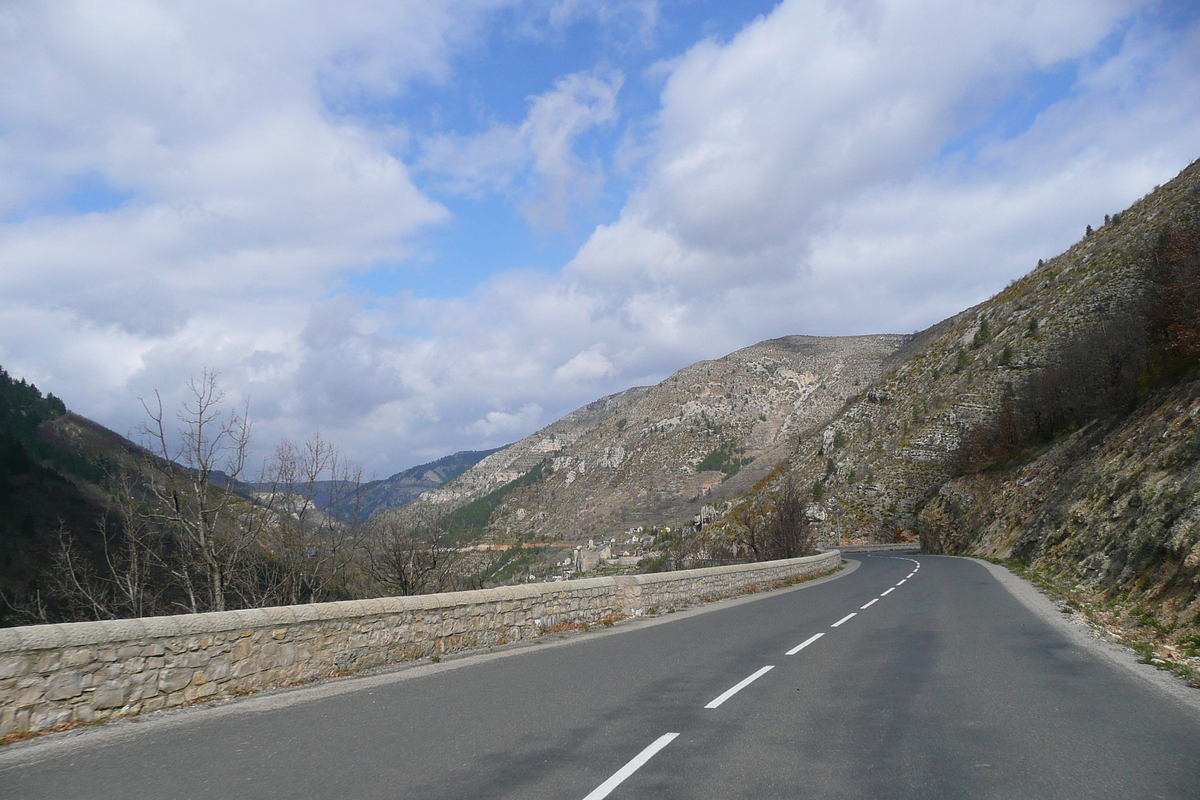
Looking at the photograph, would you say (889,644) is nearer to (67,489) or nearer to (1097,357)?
(1097,357)

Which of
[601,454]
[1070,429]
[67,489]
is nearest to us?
[1070,429]

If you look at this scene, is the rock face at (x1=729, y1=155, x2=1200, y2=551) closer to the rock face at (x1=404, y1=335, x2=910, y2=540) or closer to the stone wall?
the rock face at (x1=404, y1=335, x2=910, y2=540)

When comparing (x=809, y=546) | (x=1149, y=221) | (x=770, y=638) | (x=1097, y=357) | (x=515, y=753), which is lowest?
(x=809, y=546)

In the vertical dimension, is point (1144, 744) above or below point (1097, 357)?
below

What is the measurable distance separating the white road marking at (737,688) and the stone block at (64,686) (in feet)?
19.3

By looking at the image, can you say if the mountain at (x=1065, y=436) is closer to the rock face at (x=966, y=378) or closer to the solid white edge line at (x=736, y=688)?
the rock face at (x=966, y=378)

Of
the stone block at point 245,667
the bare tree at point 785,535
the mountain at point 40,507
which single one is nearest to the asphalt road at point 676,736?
the stone block at point 245,667

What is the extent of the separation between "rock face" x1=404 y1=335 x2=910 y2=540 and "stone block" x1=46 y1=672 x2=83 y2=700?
4840 inches

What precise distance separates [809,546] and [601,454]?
136 m

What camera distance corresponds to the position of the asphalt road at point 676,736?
4.48m

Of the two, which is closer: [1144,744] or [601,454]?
[1144,744]

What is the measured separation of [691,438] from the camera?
543 ft

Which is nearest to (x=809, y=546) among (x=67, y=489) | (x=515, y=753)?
(x=515, y=753)

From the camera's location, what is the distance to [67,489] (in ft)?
256
